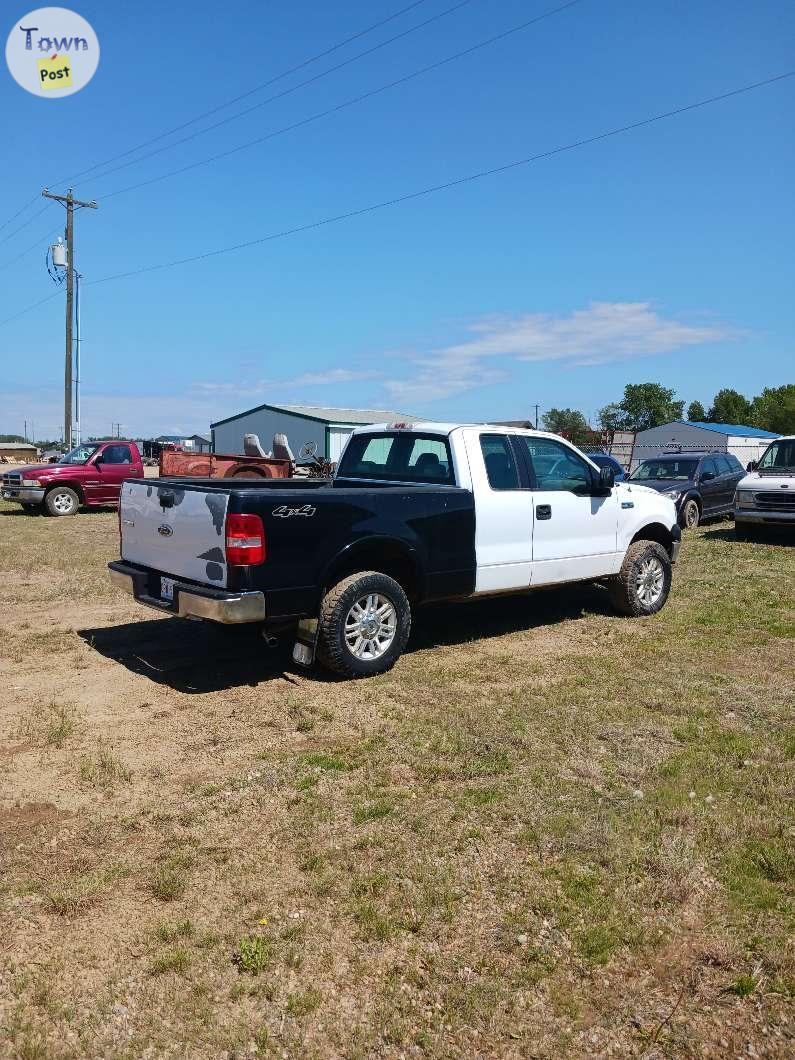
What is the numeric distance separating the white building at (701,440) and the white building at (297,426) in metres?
17.6

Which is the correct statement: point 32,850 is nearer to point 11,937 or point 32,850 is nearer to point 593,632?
point 11,937

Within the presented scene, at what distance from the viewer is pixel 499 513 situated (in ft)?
21.7

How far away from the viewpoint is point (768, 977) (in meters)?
2.66

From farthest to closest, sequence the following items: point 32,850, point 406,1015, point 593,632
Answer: point 593,632 → point 32,850 → point 406,1015

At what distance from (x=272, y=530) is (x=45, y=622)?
3.74m

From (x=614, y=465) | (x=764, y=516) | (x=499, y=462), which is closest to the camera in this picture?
(x=499, y=462)

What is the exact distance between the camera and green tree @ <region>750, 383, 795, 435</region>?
10088 cm

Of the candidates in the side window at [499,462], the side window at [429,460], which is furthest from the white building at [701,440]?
the side window at [429,460]

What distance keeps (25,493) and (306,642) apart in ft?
49.0

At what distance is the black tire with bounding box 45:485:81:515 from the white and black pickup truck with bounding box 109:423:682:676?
1241 cm

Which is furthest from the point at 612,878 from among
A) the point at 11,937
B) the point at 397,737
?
the point at 11,937

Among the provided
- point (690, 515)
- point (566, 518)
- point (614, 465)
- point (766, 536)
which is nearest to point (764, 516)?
point (766, 536)

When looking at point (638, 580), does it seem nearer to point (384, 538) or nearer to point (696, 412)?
point (384, 538)

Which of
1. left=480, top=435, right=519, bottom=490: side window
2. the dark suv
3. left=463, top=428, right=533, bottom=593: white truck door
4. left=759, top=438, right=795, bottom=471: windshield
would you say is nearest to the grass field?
left=463, top=428, right=533, bottom=593: white truck door
